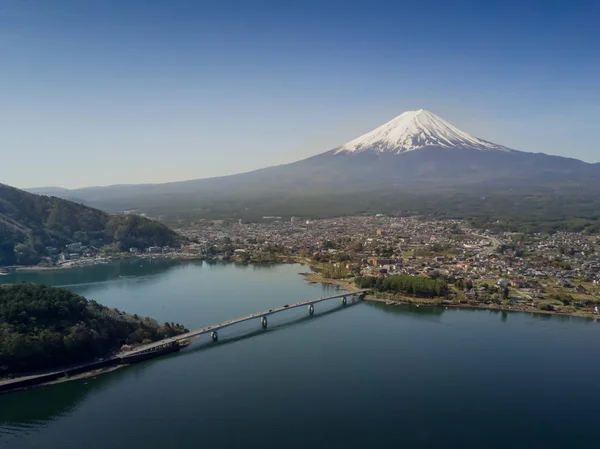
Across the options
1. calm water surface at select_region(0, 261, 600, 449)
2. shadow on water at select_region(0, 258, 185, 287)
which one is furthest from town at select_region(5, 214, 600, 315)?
calm water surface at select_region(0, 261, 600, 449)

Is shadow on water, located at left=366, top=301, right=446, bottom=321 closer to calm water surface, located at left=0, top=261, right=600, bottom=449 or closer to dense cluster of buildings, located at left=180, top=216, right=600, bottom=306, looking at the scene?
calm water surface, located at left=0, top=261, right=600, bottom=449

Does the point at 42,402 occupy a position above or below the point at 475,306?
below

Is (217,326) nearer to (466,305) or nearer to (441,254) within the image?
(466,305)

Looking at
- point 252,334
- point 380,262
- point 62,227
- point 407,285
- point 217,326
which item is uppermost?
point 62,227

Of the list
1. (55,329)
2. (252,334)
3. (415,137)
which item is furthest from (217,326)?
(415,137)

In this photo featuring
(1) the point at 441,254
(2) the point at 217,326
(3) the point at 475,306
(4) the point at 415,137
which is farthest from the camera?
(4) the point at 415,137

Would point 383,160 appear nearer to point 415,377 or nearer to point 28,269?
point 28,269
